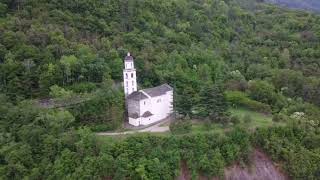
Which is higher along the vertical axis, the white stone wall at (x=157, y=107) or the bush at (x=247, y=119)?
the white stone wall at (x=157, y=107)

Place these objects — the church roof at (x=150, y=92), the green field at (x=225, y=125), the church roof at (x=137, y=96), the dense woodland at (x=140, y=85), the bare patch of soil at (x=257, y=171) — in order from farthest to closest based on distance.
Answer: the church roof at (x=150, y=92), the church roof at (x=137, y=96), the bare patch of soil at (x=257, y=171), the green field at (x=225, y=125), the dense woodland at (x=140, y=85)

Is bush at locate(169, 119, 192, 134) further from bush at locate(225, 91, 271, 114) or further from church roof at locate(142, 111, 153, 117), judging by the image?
bush at locate(225, 91, 271, 114)

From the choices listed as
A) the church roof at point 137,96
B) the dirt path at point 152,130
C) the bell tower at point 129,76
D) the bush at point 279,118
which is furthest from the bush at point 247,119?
the bell tower at point 129,76

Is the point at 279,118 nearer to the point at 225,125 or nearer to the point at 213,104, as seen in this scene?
the point at 225,125

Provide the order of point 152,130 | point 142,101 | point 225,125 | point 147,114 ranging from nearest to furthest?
1. point 152,130
2. point 142,101
3. point 225,125
4. point 147,114

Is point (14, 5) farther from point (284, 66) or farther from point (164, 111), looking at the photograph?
point (284, 66)

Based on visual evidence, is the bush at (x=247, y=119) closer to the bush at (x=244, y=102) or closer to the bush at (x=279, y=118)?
the bush at (x=279, y=118)

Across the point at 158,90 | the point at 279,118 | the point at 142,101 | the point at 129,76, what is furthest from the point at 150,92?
the point at 279,118
